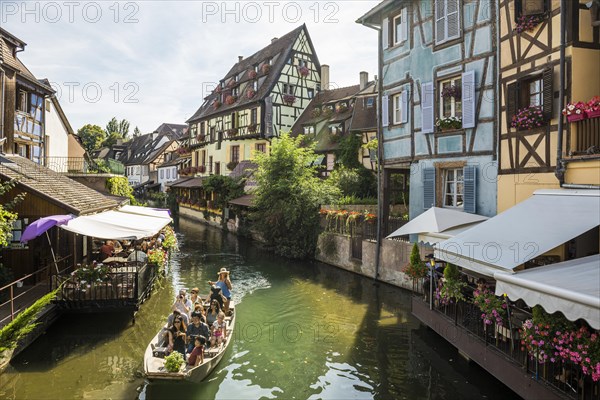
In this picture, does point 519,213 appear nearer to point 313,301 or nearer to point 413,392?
point 413,392

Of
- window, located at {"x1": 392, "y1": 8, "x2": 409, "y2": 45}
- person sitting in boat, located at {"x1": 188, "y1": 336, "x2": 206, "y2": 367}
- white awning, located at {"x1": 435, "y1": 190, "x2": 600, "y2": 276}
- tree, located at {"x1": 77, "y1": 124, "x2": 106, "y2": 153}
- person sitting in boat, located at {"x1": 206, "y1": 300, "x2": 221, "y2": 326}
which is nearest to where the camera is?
white awning, located at {"x1": 435, "y1": 190, "x2": 600, "y2": 276}

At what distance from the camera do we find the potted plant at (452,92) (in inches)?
561

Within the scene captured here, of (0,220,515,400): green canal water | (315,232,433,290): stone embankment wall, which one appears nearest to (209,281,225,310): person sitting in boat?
(0,220,515,400): green canal water

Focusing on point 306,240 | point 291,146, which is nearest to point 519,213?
point 306,240

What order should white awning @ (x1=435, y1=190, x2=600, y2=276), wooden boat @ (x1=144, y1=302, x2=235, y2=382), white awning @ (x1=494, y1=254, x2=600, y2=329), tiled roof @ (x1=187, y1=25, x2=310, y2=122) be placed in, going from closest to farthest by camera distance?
1. white awning @ (x1=494, y1=254, x2=600, y2=329)
2. white awning @ (x1=435, y1=190, x2=600, y2=276)
3. wooden boat @ (x1=144, y1=302, x2=235, y2=382)
4. tiled roof @ (x1=187, y1=25, x2=310, y2=122)

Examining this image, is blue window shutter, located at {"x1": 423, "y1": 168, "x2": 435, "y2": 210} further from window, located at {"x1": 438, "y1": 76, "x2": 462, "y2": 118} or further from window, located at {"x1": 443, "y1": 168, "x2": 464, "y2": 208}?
window, located at {"x1": 438, "y1": 76, "x2": 462, "y2": 118}

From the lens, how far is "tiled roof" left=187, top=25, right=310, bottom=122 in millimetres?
37625

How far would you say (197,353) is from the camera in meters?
8.74

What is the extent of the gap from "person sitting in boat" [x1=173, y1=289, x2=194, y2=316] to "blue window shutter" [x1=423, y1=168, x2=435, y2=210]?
28.9 feet

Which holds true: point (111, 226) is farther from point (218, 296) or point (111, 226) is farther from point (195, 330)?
point (195, 330)

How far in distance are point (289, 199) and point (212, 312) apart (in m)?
12.8

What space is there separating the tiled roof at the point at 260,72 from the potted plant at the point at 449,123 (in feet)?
78.8

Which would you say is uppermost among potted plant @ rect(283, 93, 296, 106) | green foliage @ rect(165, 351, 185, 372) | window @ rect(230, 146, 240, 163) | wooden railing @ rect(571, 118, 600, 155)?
potted plant @ rect(283, 93, 296, 106)

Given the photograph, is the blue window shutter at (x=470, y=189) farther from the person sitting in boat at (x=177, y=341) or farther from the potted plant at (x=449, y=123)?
the person sitting in boat at (x=177, y=341)
